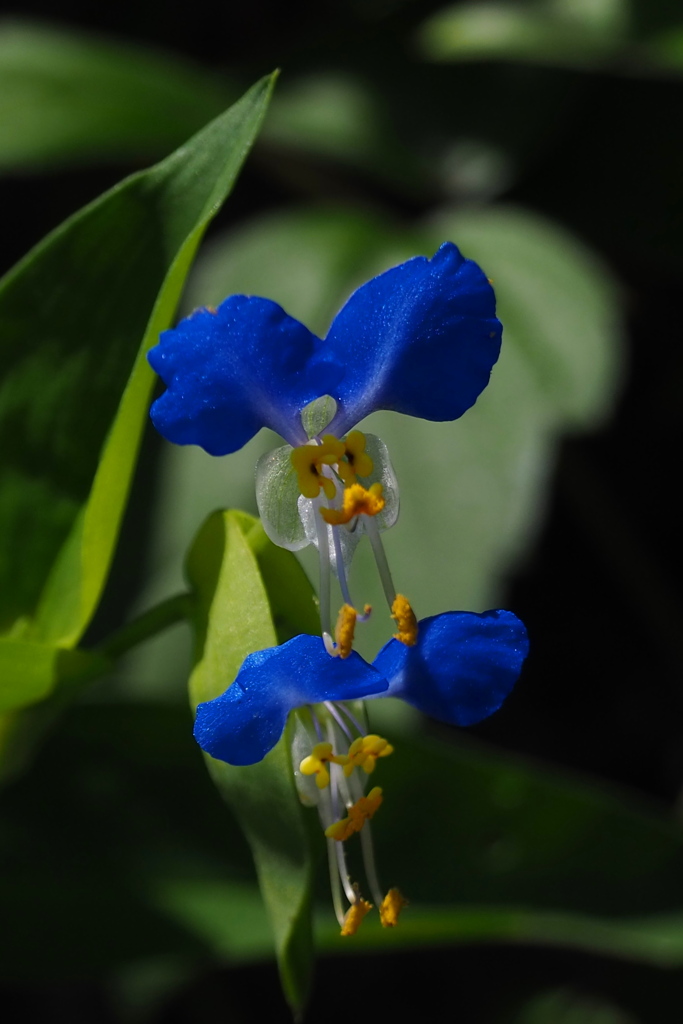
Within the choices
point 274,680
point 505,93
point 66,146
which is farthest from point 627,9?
point 274,680

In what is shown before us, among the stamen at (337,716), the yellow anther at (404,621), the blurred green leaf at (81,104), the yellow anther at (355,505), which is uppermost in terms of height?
the blurred green leaf at (81,104)

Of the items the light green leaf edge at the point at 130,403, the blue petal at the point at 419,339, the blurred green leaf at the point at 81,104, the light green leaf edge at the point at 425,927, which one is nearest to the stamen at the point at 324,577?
the blue petal at the point at 419,339

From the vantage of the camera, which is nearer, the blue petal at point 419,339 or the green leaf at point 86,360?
the blue petal at point 419,339

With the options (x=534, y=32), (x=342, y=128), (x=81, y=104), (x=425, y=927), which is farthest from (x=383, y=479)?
(x=342, y=128)

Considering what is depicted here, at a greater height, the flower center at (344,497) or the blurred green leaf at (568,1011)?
the flower center at (344,497)

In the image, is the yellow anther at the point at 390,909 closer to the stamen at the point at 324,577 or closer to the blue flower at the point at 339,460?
the blue flower at the point at 339,460

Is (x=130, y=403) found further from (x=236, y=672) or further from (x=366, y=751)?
(x=366, y=751)
